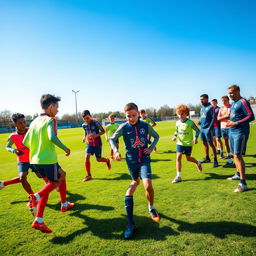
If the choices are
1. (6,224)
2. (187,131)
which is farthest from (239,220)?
(6,224)

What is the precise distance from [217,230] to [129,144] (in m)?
1.95

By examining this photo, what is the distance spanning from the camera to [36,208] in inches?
123

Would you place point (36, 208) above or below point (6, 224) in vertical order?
above

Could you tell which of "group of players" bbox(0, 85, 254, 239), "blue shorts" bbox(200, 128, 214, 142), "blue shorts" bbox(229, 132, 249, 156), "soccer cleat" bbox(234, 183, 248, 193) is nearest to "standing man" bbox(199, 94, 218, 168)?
"blue shorts" bbox(200, 128, 214, 142)

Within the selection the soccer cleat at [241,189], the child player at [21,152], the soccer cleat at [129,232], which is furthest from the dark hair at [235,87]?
the child player at [21,152]

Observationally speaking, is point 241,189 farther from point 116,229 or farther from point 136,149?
point 116,229

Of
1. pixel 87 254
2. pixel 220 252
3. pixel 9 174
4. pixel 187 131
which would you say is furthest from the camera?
pixel 9 174

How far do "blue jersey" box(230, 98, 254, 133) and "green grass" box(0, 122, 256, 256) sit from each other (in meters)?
1.45

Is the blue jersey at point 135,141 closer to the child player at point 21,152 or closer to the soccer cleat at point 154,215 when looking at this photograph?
the soccer cleat at point 154,215

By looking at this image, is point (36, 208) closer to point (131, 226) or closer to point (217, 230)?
point (131, 226)

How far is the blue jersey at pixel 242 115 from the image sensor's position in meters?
4.33

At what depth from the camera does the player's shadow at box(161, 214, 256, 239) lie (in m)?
2.74

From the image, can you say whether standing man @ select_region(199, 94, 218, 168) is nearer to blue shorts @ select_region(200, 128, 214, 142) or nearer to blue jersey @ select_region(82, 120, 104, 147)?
blue shorts @ select_region(200, 128, 214, 142)

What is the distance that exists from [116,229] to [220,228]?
1.66m
